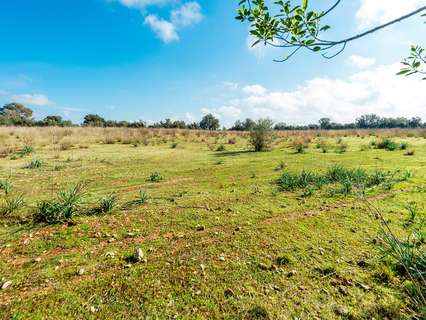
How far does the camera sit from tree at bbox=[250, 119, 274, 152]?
47.6ft

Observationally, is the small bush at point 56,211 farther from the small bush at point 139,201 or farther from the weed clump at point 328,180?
the weed clump at point 328,180

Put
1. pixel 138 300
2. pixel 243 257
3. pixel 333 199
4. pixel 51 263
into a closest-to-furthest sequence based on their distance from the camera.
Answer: pixel 138 300
pixel 51 263
pixel 243 257
pixel 333 199

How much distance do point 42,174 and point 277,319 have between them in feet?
25.5

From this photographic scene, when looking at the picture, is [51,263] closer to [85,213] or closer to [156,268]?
[156,268]

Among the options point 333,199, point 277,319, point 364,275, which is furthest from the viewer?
point 333,199

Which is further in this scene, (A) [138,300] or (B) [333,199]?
(B) [333,199]

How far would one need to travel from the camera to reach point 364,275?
7.95 ft

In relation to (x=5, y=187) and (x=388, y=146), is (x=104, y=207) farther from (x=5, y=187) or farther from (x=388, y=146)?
(x=388, y=146)

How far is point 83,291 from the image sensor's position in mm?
2164

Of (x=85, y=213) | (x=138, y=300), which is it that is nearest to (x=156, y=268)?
(x=138, y=300)

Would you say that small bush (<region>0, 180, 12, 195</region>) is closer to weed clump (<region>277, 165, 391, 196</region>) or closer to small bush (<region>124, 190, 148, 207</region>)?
small bush (<region>124, 190, 148, 207</region>)

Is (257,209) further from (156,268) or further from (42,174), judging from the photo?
(42,174)

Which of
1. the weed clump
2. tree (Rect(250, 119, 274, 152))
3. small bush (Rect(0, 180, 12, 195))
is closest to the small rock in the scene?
small bush (Rect(0, 180, 12, 195))

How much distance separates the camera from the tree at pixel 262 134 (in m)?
14.5
